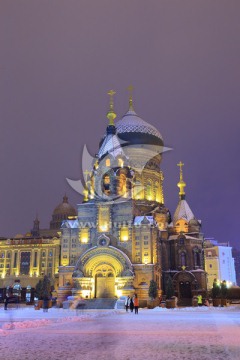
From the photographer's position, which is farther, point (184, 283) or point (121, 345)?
point (184, 283)

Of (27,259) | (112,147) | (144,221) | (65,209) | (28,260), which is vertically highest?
(65,209)

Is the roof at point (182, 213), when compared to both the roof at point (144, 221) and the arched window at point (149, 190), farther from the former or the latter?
the roof at point (144, 221)

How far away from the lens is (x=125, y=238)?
3984 cm

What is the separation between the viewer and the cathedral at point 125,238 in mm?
38625

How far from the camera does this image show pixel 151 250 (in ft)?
128

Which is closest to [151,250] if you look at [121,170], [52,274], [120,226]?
[120,226]

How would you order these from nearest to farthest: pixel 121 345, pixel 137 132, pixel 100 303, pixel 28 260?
pixel 121 345 < pixel 100 303 < pixel 137 132 < pixel 28 260

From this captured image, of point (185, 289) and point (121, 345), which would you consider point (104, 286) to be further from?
point (121, 345)

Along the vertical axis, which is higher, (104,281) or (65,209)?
(65,209)

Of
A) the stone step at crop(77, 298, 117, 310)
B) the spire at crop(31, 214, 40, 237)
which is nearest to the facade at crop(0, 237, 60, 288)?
the spire at crop(31, 214, 40, 237)

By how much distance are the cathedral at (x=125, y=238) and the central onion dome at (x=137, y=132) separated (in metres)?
A: 0.66

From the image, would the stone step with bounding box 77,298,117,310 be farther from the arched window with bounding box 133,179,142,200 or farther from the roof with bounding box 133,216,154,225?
the arched window with bounding box 133,179,142,200

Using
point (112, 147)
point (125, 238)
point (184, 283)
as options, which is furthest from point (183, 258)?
point (112, 147)

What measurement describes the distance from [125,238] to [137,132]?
53.0 ft
